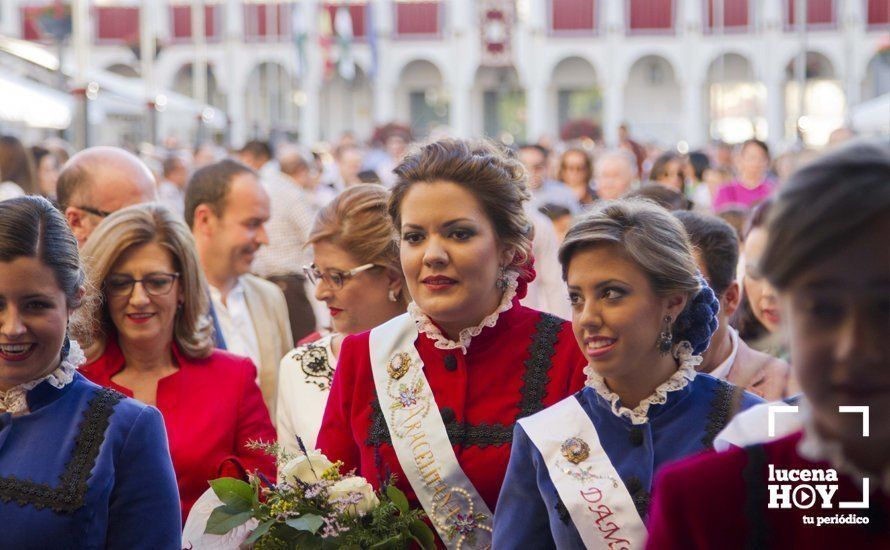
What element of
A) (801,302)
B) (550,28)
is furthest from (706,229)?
(550,28)

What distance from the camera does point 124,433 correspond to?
272cm

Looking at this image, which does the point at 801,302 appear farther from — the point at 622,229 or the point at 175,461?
the point at 175,461

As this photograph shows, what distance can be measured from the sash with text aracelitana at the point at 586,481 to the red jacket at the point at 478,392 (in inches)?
16.9

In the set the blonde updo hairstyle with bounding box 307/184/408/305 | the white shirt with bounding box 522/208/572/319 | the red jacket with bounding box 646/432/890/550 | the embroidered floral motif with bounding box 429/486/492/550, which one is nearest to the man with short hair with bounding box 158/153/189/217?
the white shirt with bounding box 522/208/572/319

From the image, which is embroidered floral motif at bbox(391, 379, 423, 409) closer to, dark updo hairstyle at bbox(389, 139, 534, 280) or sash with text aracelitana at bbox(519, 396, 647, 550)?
dark updo hairstyle at bbox(389, 139, 534, 280)

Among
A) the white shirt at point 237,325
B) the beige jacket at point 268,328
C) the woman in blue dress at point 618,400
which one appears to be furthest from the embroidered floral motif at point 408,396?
the white shirt at point 237,325

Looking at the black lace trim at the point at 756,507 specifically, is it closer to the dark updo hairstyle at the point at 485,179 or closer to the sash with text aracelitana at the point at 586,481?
the sash with text aracelitana at the point at 586,481

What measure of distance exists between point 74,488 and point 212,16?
4619 cm

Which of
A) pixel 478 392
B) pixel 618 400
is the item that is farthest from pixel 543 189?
pixel 618 400

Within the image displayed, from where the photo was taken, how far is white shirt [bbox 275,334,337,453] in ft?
13.2

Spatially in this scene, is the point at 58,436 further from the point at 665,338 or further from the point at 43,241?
the point at 665,338

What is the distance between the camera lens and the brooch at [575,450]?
2654mm

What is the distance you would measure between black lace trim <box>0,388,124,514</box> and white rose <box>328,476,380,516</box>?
21.2 inches

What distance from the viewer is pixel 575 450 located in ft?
8.74
